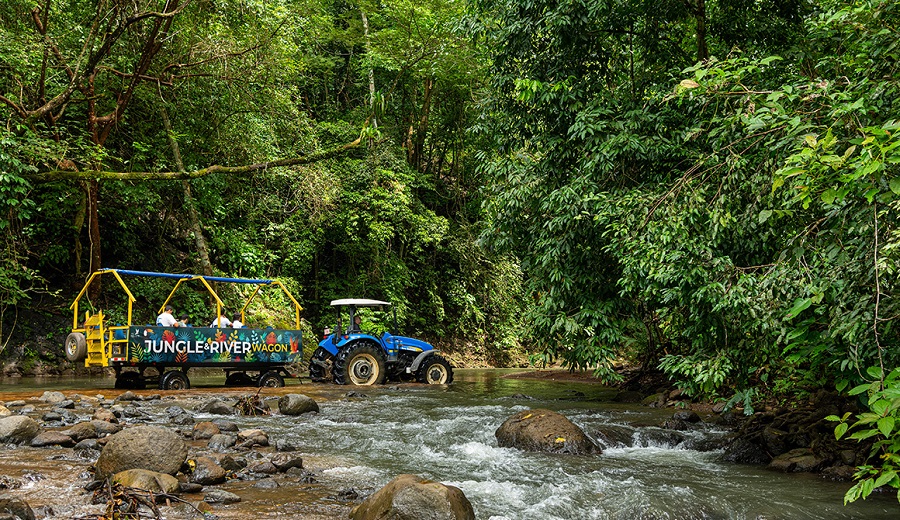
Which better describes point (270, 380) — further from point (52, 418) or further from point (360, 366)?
point (52, 418)

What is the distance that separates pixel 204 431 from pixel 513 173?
531cm

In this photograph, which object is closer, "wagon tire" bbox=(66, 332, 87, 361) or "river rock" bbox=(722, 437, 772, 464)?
"river rock" bbox=(722, 437, 772, 464)

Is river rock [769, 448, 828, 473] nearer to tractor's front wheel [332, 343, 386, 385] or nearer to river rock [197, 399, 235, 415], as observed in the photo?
river rock [197, 399, 235, 415]

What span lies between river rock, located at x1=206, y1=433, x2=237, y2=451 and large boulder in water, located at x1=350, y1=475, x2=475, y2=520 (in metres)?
2.79

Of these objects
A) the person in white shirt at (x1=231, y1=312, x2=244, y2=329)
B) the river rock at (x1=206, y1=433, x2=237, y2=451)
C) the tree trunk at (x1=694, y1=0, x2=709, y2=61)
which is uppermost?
the tree trunk at (x1=694, y1=0, x2=709, y2=61)

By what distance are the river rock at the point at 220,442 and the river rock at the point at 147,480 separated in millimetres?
1918

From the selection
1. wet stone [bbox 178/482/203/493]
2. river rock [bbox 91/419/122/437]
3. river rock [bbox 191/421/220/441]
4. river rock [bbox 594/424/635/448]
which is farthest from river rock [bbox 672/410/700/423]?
river rock [bbox 91/419/122/437]

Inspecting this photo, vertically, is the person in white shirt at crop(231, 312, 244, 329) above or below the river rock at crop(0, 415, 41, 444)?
above

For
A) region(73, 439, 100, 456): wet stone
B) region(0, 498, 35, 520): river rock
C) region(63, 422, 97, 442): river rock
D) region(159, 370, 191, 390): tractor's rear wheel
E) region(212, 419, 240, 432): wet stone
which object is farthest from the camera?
region(159, 370, 191, 390): tractor's rear wheel

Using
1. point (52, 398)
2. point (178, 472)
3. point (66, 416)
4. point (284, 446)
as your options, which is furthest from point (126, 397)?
point (178, 472)

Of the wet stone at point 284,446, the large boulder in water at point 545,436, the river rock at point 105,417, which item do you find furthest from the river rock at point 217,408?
→ the large boulder in water at point 545,436

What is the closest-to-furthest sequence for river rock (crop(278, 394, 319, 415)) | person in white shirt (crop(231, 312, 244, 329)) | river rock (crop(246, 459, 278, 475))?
1. river rock (crop(246, 459, 278, 475))
2. river rock (crop(278, 394, 319, 415))
3. person in white shirt (crop(231, 312, 244, 329))

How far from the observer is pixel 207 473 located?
547 centimetres

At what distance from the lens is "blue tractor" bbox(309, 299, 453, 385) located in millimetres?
14398
